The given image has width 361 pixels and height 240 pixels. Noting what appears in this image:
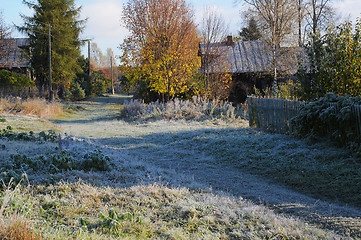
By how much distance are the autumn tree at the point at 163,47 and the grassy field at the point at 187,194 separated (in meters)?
10.4

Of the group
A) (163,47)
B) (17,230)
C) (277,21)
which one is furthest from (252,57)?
(17,230)

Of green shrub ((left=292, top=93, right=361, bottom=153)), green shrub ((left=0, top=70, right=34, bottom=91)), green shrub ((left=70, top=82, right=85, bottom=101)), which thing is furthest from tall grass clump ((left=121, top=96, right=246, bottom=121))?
green shrub ((left=70, top=82, right=85, bottom=101))

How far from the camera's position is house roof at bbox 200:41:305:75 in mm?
23000

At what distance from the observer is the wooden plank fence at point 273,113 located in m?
9.86

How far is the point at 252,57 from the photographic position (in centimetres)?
2716

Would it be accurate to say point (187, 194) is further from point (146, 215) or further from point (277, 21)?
point (277, 21)

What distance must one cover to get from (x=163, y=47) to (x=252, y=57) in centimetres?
1081

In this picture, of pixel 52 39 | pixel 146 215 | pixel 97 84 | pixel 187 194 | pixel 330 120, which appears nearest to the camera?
pixel 146 215

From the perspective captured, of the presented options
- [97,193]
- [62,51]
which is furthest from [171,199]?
[62,51]

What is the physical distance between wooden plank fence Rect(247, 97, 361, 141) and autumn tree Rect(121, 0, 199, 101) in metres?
7.12

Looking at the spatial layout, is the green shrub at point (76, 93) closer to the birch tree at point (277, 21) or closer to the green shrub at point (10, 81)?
the green shrub at point (10, 81)

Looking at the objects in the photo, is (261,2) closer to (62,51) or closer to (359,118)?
(359,118)

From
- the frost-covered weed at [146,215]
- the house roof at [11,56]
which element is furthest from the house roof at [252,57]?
the frost-covered weed at [146,215]

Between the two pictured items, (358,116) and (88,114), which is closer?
(358,116)
